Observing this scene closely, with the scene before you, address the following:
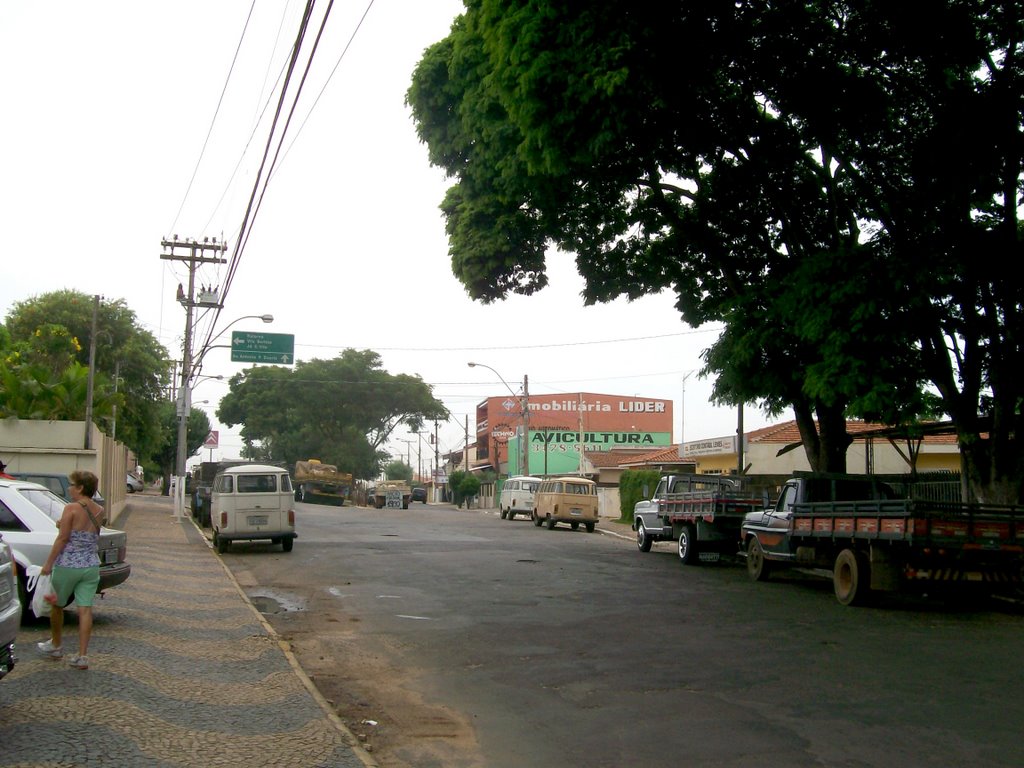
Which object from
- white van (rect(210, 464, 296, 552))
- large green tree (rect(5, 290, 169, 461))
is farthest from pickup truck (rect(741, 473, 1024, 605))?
large green tree (rect(5, 290, 169, 461))

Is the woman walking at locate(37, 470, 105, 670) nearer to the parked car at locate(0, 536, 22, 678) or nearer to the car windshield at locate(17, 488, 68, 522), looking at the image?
the parked car at locate(0, 536, 22, 678)

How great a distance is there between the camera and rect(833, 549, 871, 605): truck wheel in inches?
559

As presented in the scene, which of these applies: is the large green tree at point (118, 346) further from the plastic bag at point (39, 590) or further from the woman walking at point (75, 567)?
the woman walking at point (75, 567)

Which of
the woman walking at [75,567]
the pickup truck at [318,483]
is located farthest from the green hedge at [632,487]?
the woman walking at [75,567]

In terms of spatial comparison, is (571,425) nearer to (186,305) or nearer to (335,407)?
(335,407)

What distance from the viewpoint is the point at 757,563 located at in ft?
59.5

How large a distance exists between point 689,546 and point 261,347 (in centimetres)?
1906

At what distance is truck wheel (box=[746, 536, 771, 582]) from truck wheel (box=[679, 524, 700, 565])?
250 cm

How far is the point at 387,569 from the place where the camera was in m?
18.5

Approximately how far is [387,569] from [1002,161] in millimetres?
12716

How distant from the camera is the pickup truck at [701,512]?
2028 cm

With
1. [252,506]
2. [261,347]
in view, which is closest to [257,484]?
[252,506]

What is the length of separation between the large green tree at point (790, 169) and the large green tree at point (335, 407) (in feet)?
173

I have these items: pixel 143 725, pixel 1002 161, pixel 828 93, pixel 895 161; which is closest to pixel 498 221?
pixel 828 93
